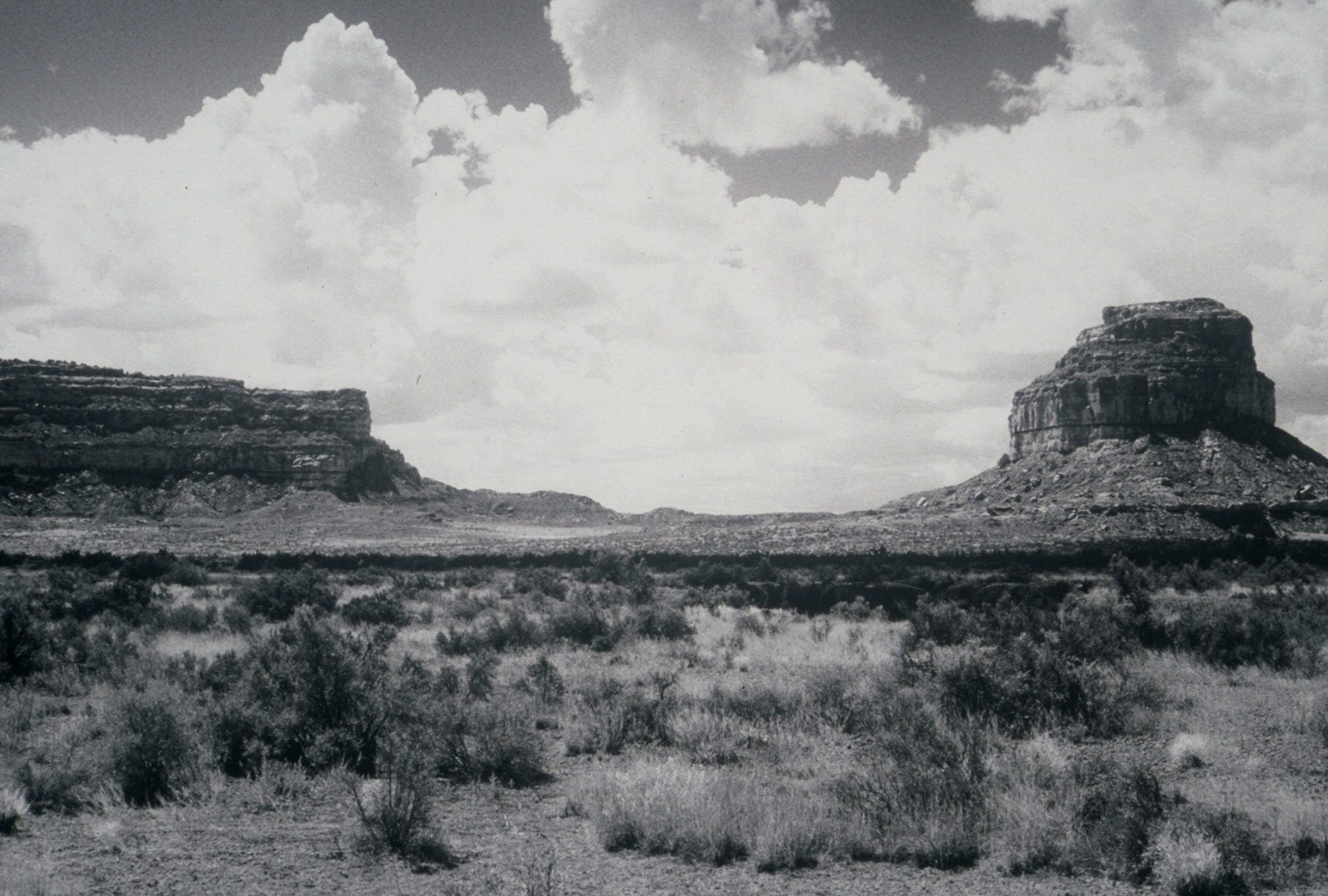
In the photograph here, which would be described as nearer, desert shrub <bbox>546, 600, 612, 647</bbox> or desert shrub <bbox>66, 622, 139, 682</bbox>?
desert shrub <bbox>66, 622, 139, 682</bbox>

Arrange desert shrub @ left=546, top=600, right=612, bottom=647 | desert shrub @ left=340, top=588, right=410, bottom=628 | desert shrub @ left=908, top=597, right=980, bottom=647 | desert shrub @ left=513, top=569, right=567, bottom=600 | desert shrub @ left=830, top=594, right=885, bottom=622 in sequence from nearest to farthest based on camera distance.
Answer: desert shrub @ left=908, top=597, right=980, bottom=647
desert shrub @ left=546, top=600, right=612, bottom=647
desert shrub @ left=340, top=588, right=410, bottom=628
desert shrub @ left=830, top=594, right=885, bottom=622
desert shrub @ left=513, top=569, right=567, bottom=600

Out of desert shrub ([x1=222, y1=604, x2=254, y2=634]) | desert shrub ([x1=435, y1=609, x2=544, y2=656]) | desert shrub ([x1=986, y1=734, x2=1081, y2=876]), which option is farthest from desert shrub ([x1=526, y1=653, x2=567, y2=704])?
desert shrub ([x1=222, y1=604, x2=254, y2=634])

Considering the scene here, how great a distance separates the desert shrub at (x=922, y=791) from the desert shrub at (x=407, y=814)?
3.64 metres

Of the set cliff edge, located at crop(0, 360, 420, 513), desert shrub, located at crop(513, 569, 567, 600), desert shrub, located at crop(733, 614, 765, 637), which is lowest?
desert shrub, located at crop(513, 569, 567, 600)

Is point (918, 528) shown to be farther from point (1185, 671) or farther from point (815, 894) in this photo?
point (815, 894)

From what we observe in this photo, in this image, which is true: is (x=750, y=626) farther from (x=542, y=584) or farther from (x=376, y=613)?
(x=542, y=584)

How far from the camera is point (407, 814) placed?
6934 mm

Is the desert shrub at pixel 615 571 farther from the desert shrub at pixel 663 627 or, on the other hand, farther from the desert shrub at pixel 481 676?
the desert shrub at pixel 481 676

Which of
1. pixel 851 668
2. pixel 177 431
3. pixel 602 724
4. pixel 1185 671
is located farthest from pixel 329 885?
pixel 177 431

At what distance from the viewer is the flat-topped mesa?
55156 millimetres

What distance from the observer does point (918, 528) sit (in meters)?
39.3

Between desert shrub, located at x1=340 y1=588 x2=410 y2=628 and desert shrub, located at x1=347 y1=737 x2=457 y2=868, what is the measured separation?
1381cm

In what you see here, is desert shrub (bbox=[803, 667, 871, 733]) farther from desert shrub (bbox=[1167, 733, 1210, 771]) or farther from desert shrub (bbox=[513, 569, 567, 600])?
desert shrub (bbox=[513, 569, 567, 600])

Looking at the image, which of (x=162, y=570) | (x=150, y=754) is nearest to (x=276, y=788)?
(x=150, y=754)
